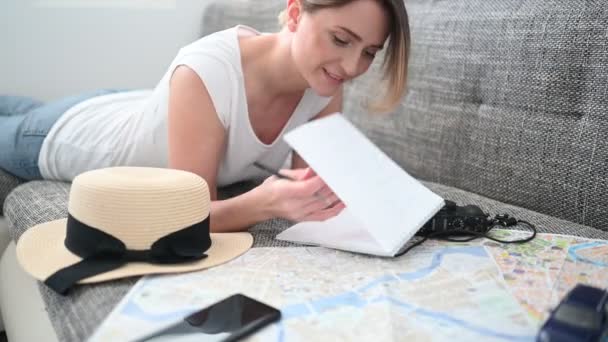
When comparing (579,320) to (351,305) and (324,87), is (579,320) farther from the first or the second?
(324,87)

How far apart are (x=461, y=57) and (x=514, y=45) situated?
130 millimetres

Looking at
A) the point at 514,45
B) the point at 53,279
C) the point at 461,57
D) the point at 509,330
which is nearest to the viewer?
the point at 509,330

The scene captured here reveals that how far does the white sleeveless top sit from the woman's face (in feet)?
0.45

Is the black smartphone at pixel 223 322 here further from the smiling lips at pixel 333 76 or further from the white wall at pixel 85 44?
the white wall at pixel 85 44

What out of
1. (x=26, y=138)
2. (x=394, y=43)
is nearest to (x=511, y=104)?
(x=394, y=43)

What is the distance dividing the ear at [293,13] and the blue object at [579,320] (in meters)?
0.64

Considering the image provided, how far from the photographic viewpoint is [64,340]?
2.03 ft

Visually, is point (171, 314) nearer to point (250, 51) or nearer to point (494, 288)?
point (494, 288)

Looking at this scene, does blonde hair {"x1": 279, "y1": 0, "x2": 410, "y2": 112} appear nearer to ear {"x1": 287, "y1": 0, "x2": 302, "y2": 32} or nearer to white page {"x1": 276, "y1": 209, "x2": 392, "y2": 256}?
ear {"x1": 287, "y1": 0, "x2": 302, "y2": 32}

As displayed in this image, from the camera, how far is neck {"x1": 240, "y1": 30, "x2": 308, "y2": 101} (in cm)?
104

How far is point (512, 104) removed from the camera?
41.4 inches

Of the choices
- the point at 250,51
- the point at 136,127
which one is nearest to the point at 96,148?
the point at 136,127

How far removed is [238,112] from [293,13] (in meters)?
0.20

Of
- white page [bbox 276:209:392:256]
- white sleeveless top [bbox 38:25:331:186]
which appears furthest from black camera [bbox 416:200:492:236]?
white sleeveless top [bbox 38:25:331:186]
